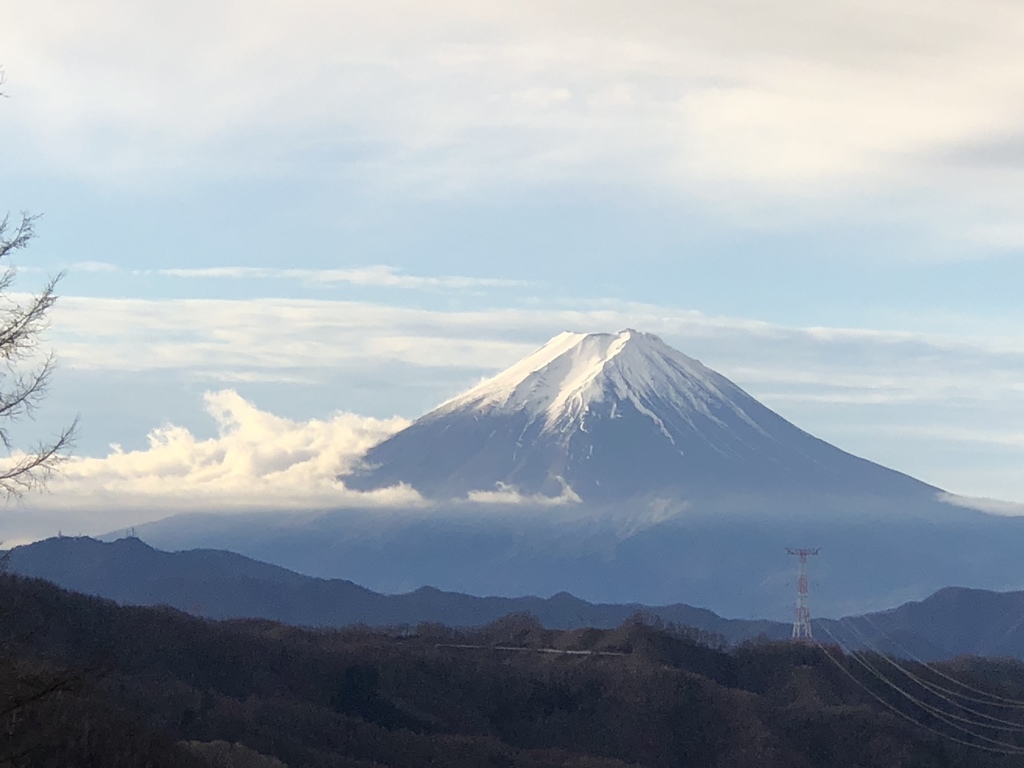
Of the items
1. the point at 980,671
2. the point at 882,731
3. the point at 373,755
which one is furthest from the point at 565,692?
the point at 980,671

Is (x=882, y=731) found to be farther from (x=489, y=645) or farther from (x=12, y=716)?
(x=12, y=716)

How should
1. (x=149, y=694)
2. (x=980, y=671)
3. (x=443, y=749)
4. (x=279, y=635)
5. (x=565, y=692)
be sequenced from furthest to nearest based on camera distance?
(x=980, y=671)
(x=279, y=635)
(x=565, y=692)
(x=443, y=749)
(x=149, y=694)

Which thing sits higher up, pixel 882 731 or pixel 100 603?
pixel 100 603

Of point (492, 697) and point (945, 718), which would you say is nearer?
point (492, 697)

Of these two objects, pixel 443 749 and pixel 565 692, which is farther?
pixel 565 692

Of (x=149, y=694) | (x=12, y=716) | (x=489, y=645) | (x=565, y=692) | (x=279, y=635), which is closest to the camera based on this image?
(x=12, y=716)

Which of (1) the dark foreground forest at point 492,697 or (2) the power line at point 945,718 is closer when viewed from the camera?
(1) the dark foreground forest at point 492,697

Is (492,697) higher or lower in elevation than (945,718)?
higher

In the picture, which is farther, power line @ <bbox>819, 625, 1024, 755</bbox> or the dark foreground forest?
power line @ <bbox>819, 625, 1024, 755</bbox>
